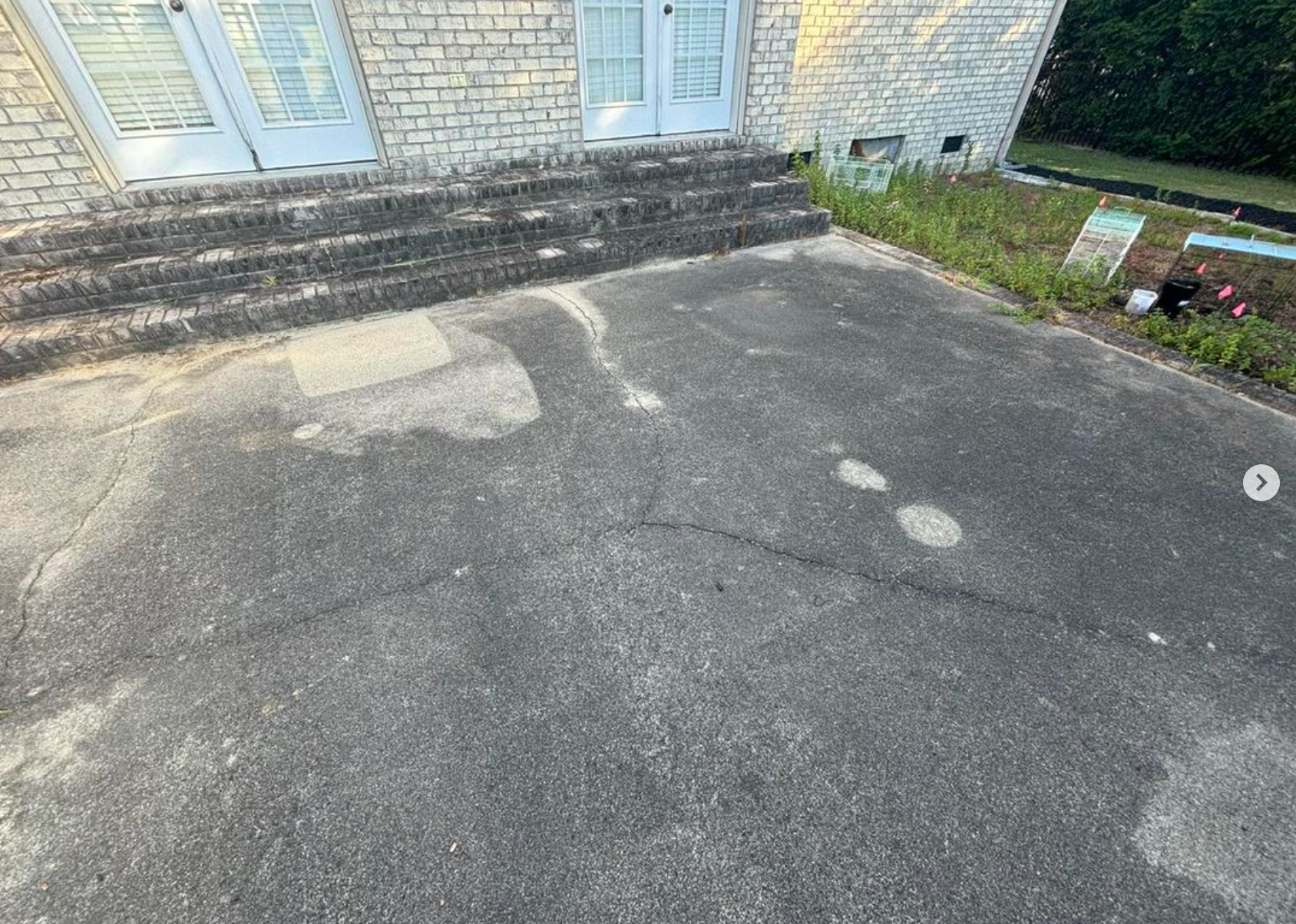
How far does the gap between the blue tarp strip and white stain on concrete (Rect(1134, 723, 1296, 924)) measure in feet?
12.6

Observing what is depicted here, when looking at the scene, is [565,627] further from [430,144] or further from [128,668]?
[430,144]

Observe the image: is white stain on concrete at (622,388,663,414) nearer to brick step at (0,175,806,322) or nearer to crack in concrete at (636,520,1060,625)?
crack in concrete at (636,520,1060,625)

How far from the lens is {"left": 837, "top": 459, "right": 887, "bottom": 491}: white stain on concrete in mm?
2787

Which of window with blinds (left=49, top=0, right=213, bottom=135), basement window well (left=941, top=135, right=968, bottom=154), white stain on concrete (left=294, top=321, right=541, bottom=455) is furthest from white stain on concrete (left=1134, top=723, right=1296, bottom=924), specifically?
basement window well (left=941, top=135, right=968, bottom=154)

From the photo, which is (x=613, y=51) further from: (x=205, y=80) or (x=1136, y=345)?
(x=1136, y=345)

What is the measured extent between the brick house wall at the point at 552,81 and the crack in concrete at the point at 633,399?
1934mm

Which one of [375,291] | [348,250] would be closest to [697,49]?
[348,250]

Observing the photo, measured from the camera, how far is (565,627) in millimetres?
→ 2135

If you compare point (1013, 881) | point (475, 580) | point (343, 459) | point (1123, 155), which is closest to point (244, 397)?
point (343, 459)

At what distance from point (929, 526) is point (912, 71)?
25.6ft

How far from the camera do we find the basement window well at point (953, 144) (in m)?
8.47

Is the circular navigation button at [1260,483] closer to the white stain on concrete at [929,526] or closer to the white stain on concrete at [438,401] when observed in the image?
the white stain on concrete at [929,526]

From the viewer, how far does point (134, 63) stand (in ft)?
13.4

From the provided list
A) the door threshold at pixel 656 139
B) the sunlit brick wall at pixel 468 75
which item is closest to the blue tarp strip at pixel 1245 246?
the door threshold at pixel 656 139
